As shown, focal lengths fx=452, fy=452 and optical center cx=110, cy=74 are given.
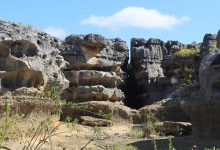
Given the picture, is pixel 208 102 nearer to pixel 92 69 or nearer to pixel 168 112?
pixel 168 112

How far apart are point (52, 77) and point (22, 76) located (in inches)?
35.0

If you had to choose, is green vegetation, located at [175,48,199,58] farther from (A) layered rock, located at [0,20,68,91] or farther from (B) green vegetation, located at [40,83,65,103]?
(B) green vegetation, located at [40,83,65,103]

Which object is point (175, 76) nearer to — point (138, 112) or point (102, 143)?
point (138, 112)

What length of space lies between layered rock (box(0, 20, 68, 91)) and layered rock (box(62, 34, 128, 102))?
678cm

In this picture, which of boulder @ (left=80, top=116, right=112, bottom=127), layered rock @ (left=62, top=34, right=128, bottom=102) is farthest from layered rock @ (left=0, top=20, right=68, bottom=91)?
layered rock @ (left=62, top=34, right=128, bottom=102)

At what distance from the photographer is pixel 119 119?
16.3 metres

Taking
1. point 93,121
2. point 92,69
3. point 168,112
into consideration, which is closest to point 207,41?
point 92,69

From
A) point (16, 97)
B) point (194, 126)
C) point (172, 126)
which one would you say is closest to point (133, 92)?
point (172, 126)

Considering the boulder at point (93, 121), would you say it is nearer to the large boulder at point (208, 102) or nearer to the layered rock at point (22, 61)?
the layered rock at point (22, 61)

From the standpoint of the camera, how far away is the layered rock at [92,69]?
Result: 727 inches

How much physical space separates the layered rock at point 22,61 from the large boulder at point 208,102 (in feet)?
11.9

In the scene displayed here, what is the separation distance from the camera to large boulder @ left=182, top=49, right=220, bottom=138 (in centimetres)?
1007

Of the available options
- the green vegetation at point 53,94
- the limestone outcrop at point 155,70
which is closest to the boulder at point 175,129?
the green vegetation at point 53,94

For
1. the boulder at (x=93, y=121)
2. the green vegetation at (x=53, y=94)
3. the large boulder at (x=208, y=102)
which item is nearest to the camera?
the green vegetation at (x=53, y=94)
